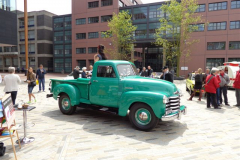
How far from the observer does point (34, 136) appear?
191 inches

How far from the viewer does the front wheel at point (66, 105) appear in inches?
272

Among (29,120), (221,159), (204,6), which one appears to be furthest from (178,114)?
(204,6)

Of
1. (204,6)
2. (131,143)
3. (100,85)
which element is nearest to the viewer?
(131,143)

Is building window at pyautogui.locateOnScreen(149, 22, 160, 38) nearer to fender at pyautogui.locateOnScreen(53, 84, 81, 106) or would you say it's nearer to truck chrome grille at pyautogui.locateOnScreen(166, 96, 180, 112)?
fender at pyautogui.locateOnScreen(53, 84, 81, 106)

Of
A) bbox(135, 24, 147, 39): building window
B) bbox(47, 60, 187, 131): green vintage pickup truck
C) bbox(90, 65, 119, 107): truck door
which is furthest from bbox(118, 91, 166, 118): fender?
bbox(135, 24, 147, 39): building window

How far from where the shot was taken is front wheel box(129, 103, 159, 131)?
5133 mm

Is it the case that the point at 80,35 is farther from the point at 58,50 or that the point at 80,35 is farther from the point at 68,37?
the point at 58,50

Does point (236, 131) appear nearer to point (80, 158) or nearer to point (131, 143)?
point (131, 143)

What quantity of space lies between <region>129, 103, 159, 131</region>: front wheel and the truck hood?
0.53 m

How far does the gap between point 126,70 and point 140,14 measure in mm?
34168

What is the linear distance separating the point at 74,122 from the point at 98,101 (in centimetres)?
111

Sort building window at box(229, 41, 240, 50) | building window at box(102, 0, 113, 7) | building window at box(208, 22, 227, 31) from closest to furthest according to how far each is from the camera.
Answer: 1. building window at box(229, 41, 240, 50)
2. building window at box(208, 22, 227, 31)
3. building window at box(102, 0, 113, 7)

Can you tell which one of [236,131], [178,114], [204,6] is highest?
[204,6]

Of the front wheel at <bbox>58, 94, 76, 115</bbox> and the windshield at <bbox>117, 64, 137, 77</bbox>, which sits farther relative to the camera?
the front wheel at <bbox>58, 94, 76, 115</bbox>
